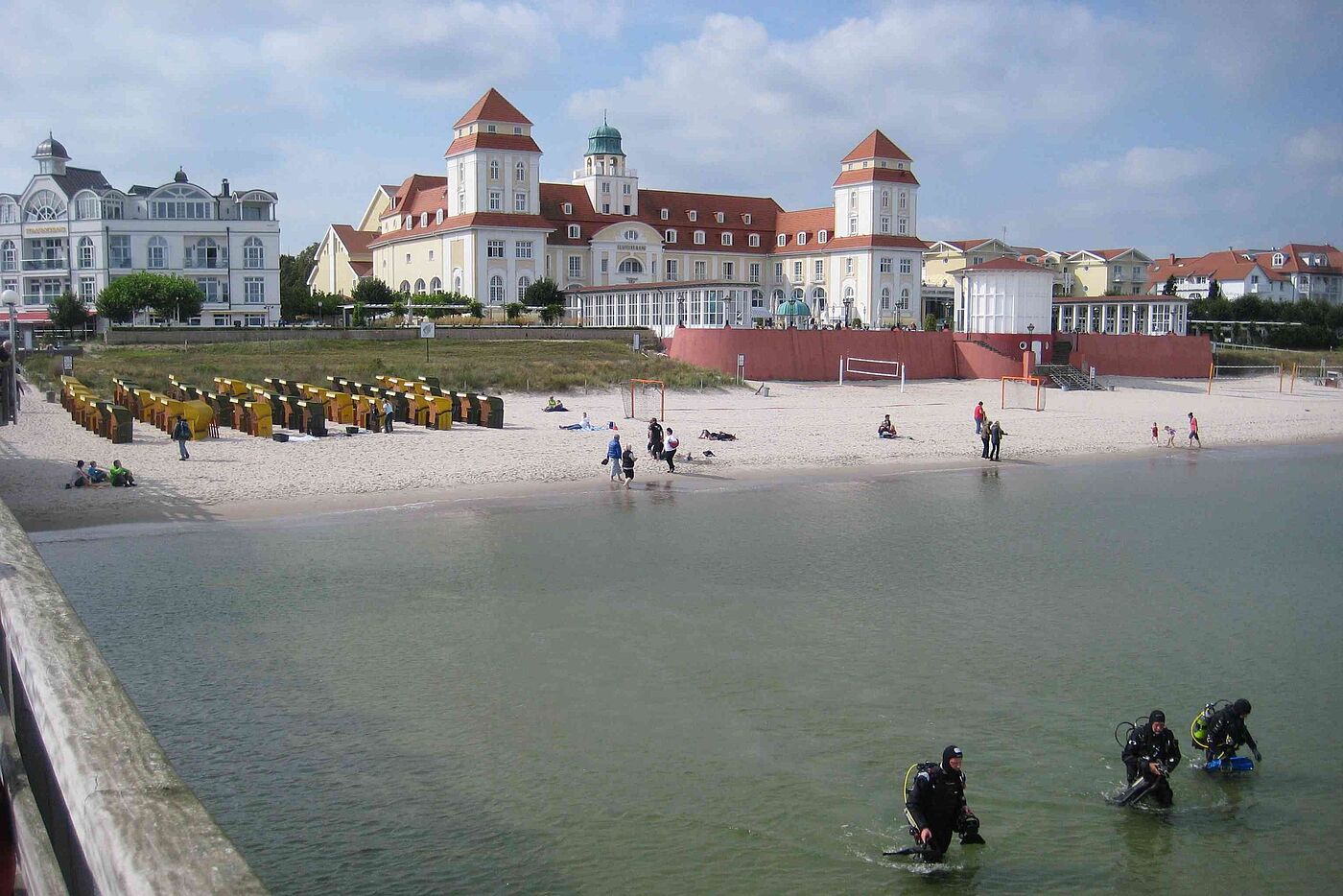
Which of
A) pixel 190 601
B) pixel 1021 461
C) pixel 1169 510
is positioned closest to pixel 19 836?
pixel 190 601

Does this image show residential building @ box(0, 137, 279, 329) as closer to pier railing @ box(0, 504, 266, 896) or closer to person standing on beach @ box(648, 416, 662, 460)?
person standing on beach @ box(648, 416, 662, 460)

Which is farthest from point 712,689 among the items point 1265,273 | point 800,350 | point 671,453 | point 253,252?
point 1265,273

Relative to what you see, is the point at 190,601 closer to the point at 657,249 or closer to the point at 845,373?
the point at 845,373

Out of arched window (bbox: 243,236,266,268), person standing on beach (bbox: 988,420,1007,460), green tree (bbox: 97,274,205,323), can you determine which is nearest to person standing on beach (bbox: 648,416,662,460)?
person standing on beach (bbox: 988,420,1007,460)

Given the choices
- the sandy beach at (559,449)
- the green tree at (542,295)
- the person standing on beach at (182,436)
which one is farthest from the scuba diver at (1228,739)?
the green tree at (542,295)

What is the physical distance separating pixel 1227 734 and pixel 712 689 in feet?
20.7

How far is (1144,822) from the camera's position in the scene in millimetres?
12133

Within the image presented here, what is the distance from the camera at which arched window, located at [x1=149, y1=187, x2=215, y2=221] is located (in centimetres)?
7425

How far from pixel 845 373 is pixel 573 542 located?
3840 centimetres

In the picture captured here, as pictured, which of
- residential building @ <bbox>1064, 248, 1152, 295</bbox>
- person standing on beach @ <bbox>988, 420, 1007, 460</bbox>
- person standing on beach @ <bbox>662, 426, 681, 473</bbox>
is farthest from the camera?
residential building @ <bbox>1064, 248, 1152, 295</bbox>

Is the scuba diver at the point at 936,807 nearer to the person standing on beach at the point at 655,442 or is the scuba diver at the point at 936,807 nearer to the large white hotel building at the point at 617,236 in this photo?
the person standing on beach at the point at 655,442

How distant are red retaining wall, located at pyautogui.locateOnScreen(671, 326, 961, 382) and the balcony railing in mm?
41479

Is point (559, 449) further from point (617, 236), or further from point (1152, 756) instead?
point (617, 236)

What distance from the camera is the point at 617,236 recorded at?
86.1 meters
